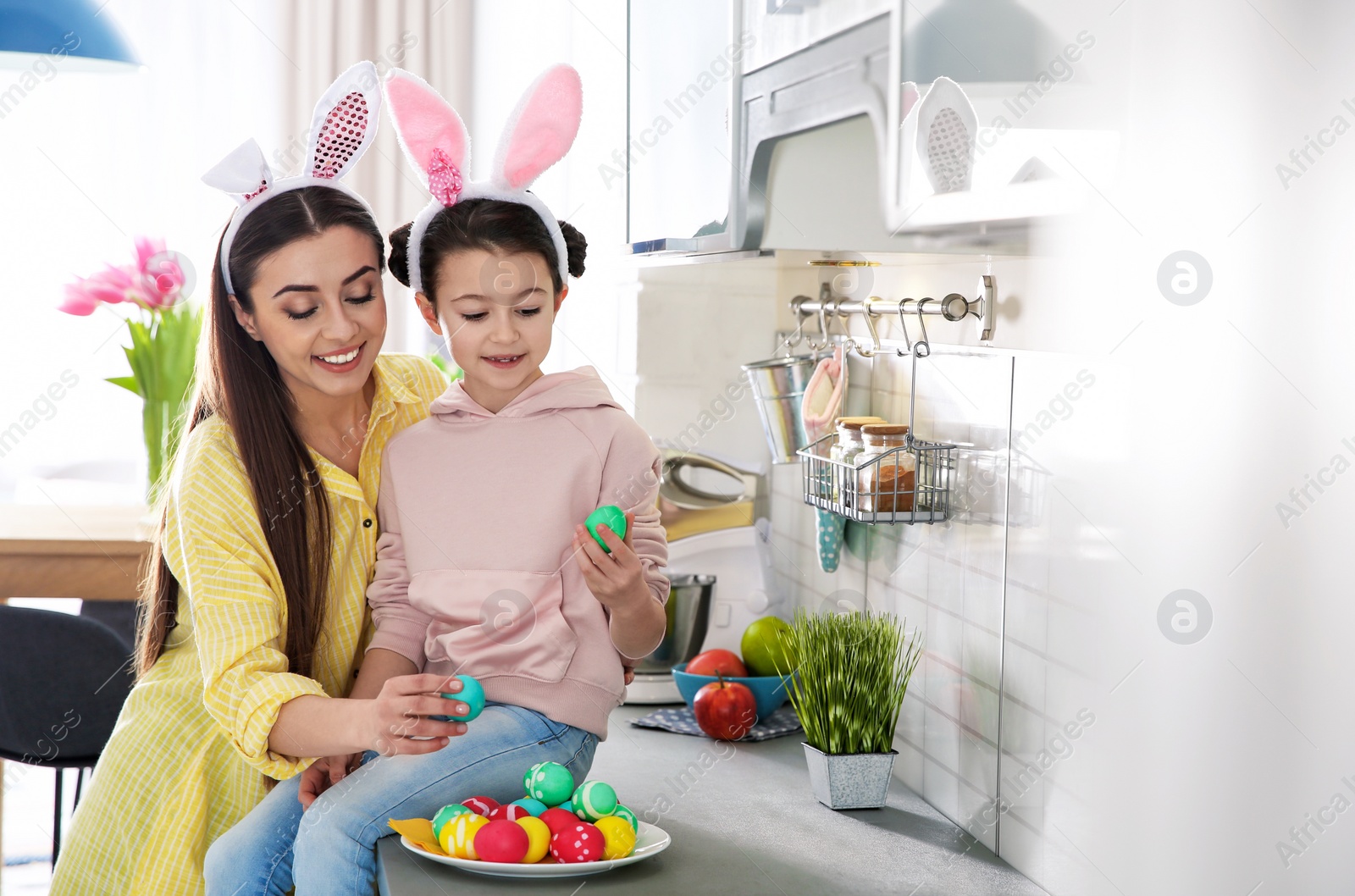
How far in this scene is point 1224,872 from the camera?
885mm

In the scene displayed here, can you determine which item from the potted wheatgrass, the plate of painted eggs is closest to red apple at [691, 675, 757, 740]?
the potted wheatgrass

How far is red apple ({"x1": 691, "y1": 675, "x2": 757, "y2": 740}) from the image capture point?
61.4 inches

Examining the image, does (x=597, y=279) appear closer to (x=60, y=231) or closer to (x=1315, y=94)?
(x=60, y=231)

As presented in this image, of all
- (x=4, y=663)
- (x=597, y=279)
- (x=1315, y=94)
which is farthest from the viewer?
(x=597, y=279)

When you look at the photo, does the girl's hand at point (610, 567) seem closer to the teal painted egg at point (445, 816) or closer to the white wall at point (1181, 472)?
the teal painted egg at point (445, 816)

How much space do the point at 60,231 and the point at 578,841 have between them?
2793 mm

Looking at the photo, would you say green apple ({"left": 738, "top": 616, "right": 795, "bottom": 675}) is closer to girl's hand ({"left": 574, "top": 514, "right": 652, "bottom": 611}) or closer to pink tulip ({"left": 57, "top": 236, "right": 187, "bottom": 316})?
girl's hand ({"left": 574, "top": 514, "right": 652, "bottom": 611})

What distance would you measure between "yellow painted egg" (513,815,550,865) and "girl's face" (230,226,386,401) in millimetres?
466

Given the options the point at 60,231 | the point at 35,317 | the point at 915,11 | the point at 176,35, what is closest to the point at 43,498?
the point at 35,317

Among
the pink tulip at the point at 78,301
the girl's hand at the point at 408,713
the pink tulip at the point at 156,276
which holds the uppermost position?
the pink tulip at the point at 156,276

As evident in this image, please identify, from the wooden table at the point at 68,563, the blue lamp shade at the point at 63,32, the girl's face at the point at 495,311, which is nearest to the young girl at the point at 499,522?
the girl's face at the point at 495,311

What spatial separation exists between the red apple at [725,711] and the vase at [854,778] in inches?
9.5

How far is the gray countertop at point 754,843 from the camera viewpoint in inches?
41.5

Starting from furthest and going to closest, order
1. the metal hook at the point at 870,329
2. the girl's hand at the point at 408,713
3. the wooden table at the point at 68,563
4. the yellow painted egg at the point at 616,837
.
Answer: the wooden table at the point at 68,563, the metal hook at the point at 870,329, the yellow painted egg at the point at 616,837, the girl's hand at the point at 408,713
